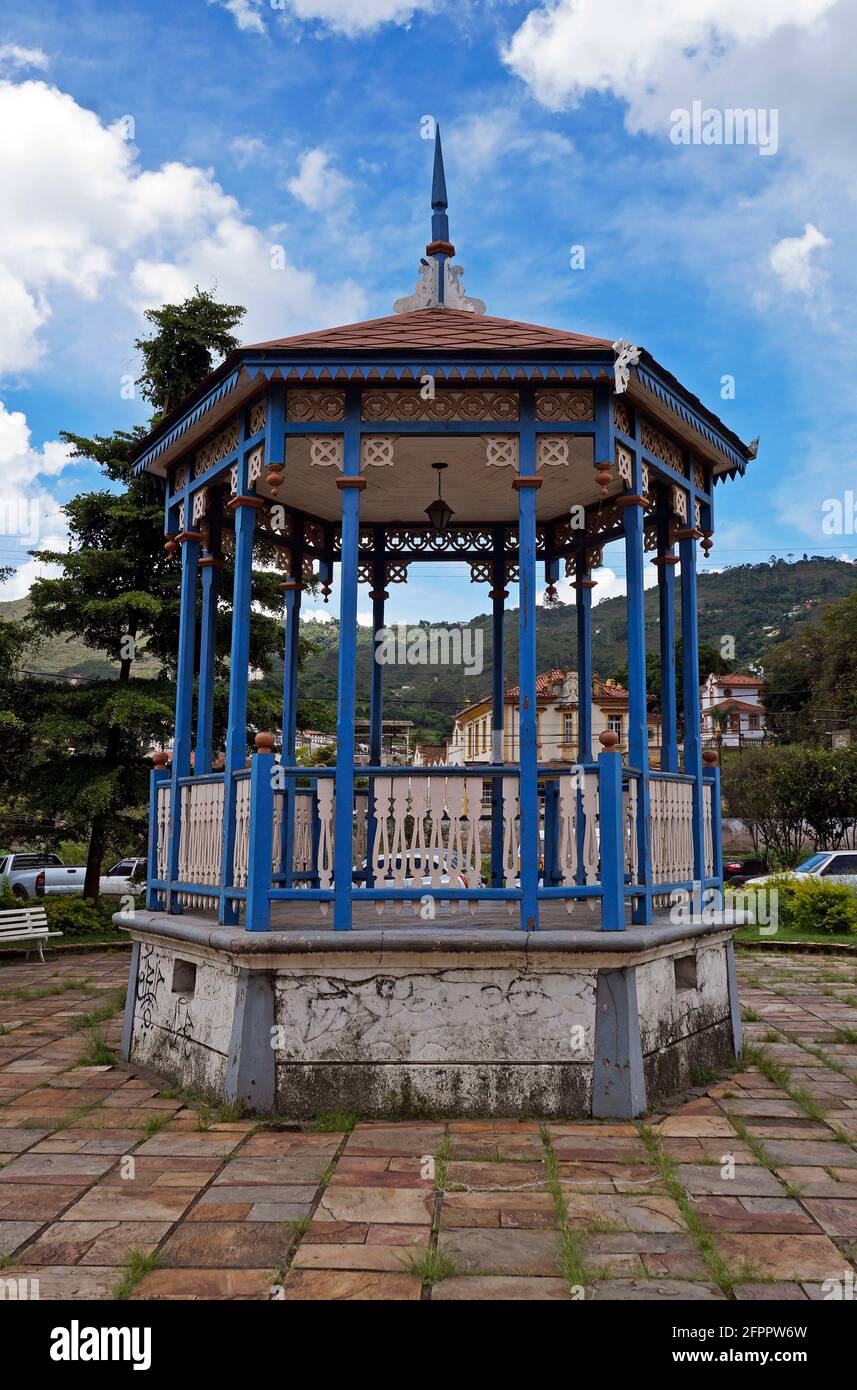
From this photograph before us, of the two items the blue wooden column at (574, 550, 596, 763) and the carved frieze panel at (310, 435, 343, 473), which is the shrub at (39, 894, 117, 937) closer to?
the blue wooden column at (574, 550, 596, 763)

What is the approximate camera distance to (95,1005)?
9.78 meters

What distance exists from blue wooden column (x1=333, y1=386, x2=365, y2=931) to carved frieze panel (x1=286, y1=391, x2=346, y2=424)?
10 centimetres

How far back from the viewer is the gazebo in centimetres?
562

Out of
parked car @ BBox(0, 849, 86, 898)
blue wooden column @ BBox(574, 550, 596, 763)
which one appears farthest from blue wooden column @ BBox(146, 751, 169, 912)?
parked car @ BBox(0, 849, 86, 898)

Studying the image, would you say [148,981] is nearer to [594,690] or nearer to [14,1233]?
[14,1233]

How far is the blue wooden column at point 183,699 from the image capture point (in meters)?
7.35

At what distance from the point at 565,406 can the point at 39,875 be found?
18.9m

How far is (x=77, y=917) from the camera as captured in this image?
15820 millimetres

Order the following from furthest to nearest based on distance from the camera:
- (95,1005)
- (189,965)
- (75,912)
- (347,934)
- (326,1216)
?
(75,912), (95,1005), (189,965), (347,934), (326,1216)

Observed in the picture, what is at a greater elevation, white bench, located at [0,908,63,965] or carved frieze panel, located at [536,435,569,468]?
carved frieze panel, located at [536,435,569,468]

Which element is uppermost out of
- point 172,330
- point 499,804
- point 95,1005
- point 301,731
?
point 172,330
